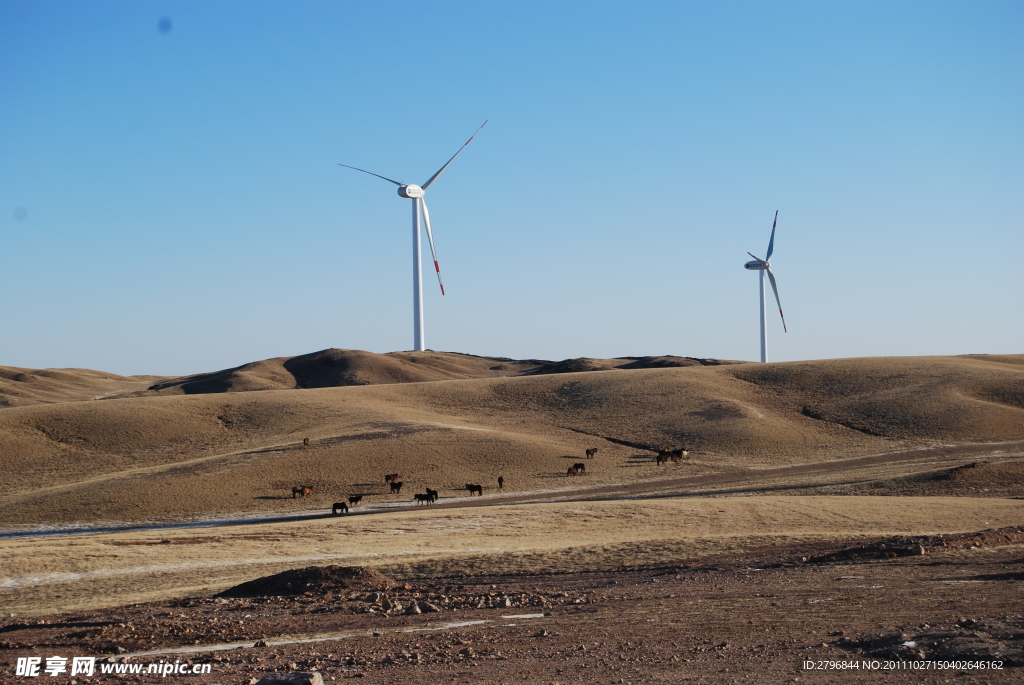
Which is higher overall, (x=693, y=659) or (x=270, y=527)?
(x=693, y=659)

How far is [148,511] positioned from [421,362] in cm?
9501

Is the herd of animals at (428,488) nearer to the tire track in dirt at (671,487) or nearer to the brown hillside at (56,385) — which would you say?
the tire track in dirt at (671,487)

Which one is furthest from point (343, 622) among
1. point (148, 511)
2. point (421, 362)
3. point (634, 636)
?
point (421, 362)

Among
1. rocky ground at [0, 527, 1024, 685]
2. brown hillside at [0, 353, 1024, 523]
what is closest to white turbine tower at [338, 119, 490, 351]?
brown hillside at [0, 353, 1024, 523]

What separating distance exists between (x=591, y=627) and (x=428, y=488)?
3670 centimetres

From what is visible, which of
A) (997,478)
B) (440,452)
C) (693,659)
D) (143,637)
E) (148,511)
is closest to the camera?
(693,659)

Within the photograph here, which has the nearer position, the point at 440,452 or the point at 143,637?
the point at 143,637

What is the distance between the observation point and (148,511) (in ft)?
151

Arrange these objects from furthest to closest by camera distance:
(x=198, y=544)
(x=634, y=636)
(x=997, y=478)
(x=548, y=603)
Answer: (x=997, y=478)
(x=198, y=544)
(x=548, y=603)
(x=634, y=636)

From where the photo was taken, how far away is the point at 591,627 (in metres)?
13.5

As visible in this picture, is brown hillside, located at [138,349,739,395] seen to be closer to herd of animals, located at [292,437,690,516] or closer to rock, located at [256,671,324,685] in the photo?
herd of animals, located at [292,437,690,516]

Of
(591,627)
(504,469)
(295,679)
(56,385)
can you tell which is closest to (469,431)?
(504,469)

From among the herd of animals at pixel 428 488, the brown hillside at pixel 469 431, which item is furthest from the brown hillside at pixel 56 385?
the herd of animals at pixel 428 488

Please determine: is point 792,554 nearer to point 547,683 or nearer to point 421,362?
point 547,683
